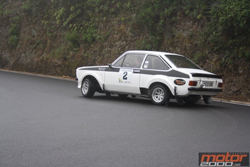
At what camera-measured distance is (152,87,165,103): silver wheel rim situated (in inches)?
507

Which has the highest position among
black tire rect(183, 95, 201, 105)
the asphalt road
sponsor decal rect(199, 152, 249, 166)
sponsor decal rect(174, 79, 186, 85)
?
sponsor decal rect(174, 79, 186, 85)

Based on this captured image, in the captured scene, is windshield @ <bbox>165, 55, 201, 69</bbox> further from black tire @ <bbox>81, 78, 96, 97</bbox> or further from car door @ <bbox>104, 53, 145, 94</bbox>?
black tire @ <bbox>81, 78, 96, 97</bbox>

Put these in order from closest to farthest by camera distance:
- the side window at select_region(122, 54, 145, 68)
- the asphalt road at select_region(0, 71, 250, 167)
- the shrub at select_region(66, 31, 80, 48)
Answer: the asphalt road at select_region(0, 71, 250, 167) < the side window at select_region(122, 54, 145, 68) < the shrub at select_region(66, 31, 80, 48)

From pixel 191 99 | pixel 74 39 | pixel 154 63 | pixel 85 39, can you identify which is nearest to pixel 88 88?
pixel 154 63

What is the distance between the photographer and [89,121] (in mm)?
9734

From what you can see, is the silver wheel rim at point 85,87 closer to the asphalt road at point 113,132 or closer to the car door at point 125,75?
the car door at point 125,75

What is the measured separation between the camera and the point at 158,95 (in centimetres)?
1299

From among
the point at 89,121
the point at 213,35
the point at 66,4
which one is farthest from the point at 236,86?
the point at 66,4

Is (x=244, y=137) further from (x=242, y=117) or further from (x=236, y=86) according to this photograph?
(x=236, y=86)

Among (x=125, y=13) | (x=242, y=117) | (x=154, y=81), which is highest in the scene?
(x=125, y=13)

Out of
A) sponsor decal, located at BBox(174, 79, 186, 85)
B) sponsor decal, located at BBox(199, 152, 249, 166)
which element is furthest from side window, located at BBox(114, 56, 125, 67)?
sponsor decal, located at BBox(199, 152, 249, 166)

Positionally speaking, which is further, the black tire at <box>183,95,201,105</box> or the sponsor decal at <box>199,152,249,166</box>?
the black tire at <box>183,95,201,105</box>

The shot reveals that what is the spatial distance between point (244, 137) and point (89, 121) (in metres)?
3.53

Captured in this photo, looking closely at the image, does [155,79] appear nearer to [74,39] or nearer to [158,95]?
[158,95]
